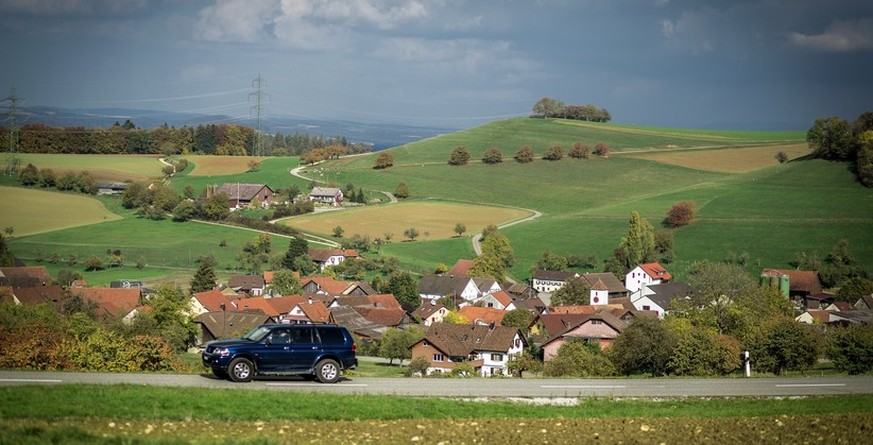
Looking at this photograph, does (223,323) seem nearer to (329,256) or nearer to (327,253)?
(329,256)

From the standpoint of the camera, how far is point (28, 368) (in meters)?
20.0

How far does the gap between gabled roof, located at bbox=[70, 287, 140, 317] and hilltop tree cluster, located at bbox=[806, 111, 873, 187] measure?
78.9 m

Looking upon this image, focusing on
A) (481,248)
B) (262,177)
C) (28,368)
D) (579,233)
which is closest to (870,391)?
(28,368)

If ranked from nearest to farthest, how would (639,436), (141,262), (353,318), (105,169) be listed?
(639,436) < (353,318) < (141,262) < (105,169)

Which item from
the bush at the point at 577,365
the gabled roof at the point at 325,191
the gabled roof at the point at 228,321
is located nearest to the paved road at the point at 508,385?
the bush at the point at 577,365

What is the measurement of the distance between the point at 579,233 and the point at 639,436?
268 feet

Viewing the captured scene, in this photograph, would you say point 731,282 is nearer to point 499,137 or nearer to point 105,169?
point 105,169

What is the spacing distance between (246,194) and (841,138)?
227ft

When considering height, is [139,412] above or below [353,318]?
above

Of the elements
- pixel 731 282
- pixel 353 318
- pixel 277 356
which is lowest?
pixel 353 318

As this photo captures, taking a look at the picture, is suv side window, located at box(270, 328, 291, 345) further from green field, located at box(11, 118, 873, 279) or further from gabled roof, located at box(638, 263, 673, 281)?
gabled roof, located at box(638, 263, 673, 281)

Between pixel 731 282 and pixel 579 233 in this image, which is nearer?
pixel 731 282

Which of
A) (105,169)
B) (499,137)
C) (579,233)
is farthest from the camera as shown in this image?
(499,137)

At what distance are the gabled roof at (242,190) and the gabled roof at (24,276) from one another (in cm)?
3909
